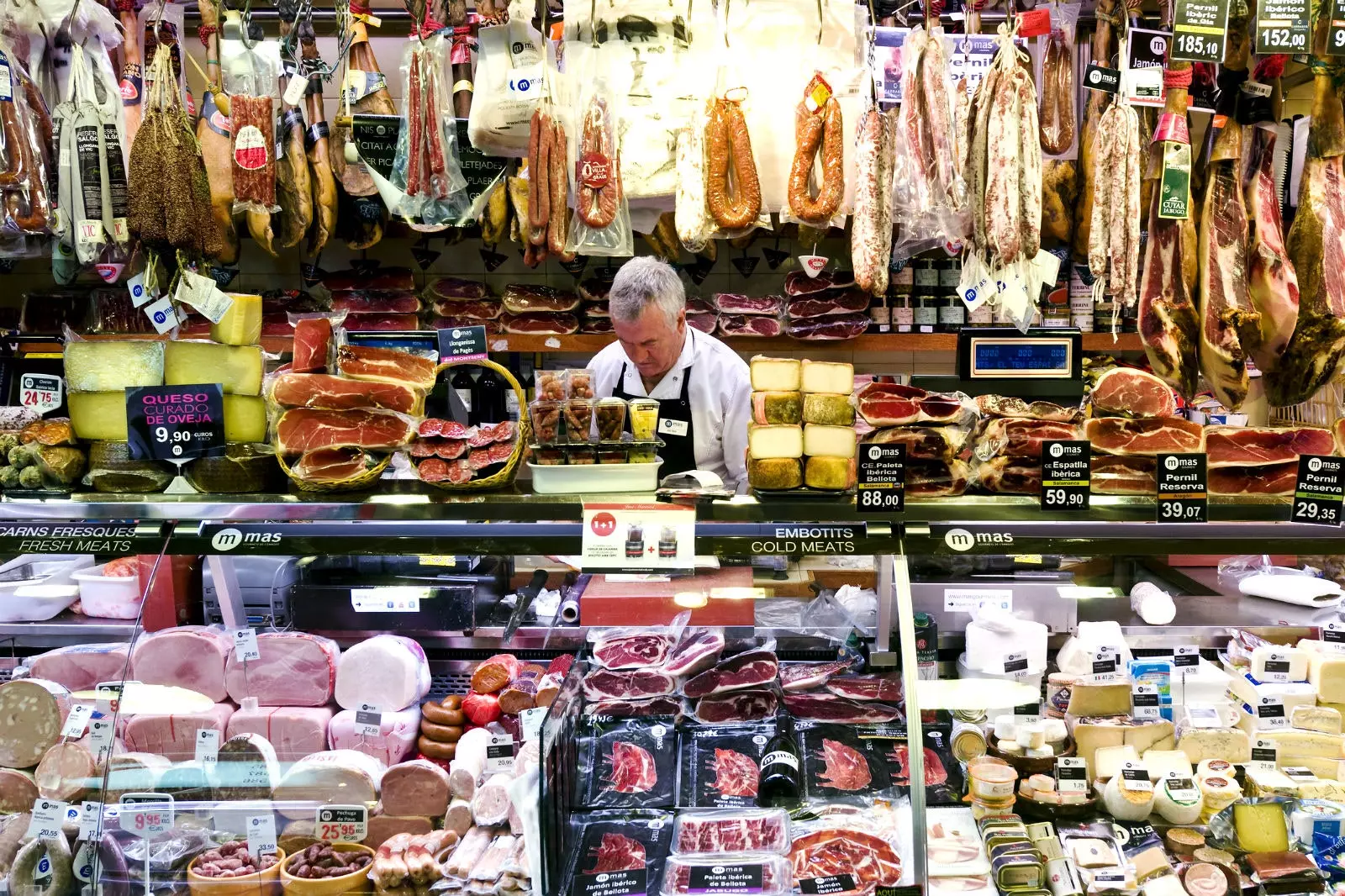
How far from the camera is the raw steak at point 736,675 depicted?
313 centimetres

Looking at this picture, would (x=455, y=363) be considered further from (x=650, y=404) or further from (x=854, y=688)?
(x=854, y=688)

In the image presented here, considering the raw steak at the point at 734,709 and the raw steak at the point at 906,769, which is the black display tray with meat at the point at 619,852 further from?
the raw steak at the point at 906,769

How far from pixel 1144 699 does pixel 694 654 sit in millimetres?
1448

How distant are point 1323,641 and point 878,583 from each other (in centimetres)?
153

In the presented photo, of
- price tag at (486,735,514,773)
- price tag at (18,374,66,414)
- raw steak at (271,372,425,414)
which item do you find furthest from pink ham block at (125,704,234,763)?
raw steak at (271,372,425,414)

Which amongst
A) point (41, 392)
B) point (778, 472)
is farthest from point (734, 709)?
point (41, 392)

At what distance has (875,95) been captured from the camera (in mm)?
3656

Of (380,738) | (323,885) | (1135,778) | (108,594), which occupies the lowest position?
(323,885)

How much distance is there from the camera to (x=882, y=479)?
250 cm

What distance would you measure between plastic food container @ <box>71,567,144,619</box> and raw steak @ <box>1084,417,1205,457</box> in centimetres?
305

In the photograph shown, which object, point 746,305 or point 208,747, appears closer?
point 208,747

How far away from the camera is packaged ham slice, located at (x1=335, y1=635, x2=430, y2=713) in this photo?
121 inches

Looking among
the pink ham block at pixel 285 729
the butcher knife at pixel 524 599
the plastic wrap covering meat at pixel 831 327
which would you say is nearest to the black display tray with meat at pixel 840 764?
the butcher knife at pixel 524 599

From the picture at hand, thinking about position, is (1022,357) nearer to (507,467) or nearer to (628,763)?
(507,467)
